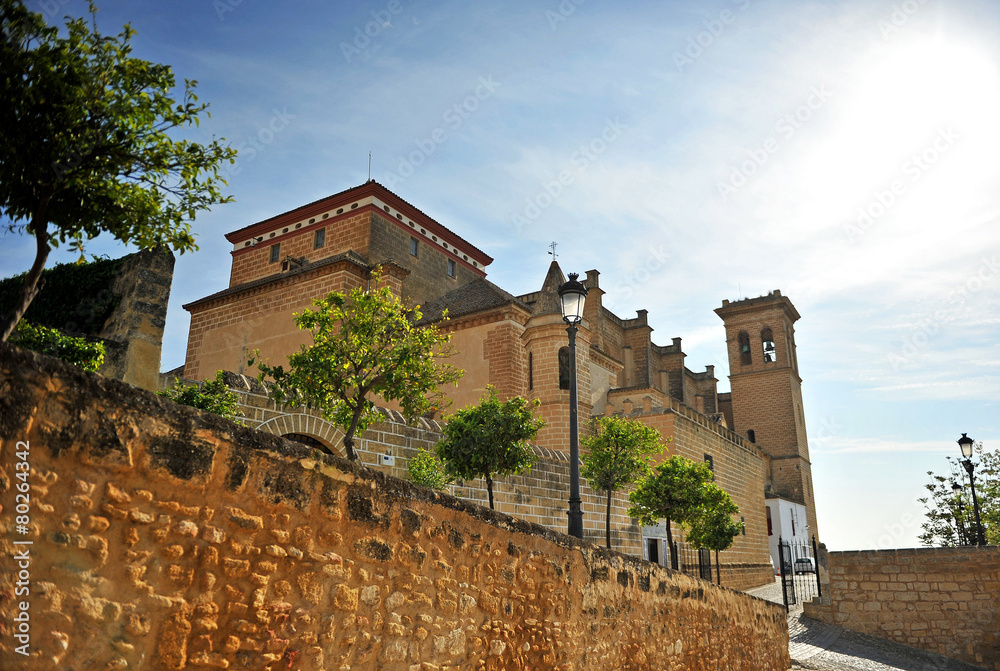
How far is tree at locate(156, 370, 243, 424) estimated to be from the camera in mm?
8211

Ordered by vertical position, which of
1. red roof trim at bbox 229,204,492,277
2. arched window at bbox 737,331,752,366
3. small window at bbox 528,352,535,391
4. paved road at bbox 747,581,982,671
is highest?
arched window at bbox 737,331,752,366

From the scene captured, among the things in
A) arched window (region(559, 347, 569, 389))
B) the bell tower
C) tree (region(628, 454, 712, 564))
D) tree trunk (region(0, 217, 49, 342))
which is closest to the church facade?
arched window (region(559, 347, 569, 389))

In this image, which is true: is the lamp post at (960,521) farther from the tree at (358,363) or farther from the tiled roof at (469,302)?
the tree at (358,363)

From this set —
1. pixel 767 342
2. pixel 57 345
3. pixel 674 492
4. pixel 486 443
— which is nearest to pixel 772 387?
pixel 767 342

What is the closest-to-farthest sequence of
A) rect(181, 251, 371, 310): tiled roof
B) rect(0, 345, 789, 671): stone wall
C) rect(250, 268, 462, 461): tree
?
rect(0, 345, 789, 671): stone wall → rect(250, 268, 462, 461): tree → rect(181, 251, 371, 310): tiled roof

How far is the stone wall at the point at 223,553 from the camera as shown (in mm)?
2393

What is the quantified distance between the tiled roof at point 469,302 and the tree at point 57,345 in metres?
14.1

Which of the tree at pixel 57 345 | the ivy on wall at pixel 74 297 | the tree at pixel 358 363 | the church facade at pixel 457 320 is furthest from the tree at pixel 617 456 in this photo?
the tree at pixel 57 345

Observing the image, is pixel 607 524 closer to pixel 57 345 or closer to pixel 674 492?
pixel 674 492

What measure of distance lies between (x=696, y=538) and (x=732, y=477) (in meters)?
9.33

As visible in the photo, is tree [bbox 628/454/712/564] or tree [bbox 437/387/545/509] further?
tree [bbox 628/454/712/564]

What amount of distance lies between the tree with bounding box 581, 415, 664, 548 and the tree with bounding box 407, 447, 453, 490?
13.3 ft

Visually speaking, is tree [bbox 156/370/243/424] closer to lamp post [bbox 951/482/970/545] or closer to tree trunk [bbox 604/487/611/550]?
tree trunk [bbox 604/487/611/550]

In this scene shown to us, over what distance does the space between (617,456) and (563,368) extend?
5.17 metres
